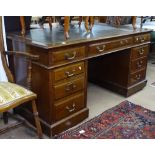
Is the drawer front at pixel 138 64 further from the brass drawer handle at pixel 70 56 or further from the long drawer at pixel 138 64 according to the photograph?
the brass drawer handle at pixel 70 56

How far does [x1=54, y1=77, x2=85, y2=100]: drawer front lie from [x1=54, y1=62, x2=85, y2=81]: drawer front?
0.06m

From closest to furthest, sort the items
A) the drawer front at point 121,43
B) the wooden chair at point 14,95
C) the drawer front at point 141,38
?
the wooden chair at point 14,95 → the drawer front at point 121,43 → the drawer front at point 141,38

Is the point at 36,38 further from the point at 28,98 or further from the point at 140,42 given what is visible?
the point at 140,42

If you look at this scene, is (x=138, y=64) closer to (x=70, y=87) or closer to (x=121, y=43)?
(x=121, y=43)

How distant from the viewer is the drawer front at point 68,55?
152cm

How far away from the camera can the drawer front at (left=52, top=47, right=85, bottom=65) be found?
1518 millimetres

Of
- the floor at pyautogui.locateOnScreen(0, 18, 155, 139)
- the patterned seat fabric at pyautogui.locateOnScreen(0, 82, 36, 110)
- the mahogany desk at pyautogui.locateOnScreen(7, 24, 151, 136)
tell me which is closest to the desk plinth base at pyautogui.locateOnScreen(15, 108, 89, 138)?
the mahogany desk at pyautogui.locateOnScreen(7, 24, 151, 136)

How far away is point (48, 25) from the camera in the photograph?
2326 mm

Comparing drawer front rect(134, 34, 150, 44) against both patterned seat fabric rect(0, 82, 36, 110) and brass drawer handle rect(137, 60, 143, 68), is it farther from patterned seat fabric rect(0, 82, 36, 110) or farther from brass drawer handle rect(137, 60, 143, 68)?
patterned seat fabric rect(0, 82, 36, 110)

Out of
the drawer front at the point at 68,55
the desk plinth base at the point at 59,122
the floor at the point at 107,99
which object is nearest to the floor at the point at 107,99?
the floor at the point at 107,99

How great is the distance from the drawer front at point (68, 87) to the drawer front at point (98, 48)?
0.78 feet

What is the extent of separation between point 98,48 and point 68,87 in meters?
0.43

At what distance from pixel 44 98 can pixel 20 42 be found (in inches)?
18.6

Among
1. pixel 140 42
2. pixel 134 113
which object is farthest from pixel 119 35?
pixel 134 113
